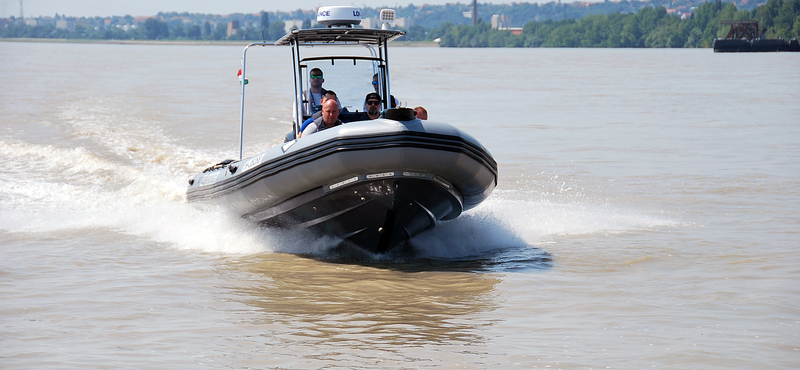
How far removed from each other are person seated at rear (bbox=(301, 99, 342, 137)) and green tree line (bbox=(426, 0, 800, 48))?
322ft

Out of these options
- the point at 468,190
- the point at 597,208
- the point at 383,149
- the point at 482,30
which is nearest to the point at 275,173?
the point at 383,149

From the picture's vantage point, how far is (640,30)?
409 feet

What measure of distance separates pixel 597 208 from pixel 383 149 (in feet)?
12.4

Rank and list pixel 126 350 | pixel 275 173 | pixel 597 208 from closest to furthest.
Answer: pixel 126 350 → pixel 275 173 → pixel 597 208

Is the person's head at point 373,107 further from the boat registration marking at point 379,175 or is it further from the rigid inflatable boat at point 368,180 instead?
the boat registration marking at point 379,175

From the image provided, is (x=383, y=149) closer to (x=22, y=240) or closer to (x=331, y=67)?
(x=331, y=67)

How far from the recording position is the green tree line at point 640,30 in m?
100

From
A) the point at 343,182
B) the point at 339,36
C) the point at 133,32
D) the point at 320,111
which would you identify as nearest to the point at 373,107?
the point at 320,111

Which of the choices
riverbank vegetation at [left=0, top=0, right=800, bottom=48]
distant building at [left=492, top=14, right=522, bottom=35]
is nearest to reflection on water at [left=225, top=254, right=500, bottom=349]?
riverbank vegetation at [left=0, top=0, right=800, bottom=48]

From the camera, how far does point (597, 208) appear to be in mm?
8875

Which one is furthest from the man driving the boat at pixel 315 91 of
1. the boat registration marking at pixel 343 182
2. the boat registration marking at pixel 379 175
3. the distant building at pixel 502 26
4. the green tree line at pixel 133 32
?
the distant building at pixel 502 26

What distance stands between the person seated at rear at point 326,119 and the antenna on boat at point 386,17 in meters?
1.25

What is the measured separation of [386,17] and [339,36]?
1.63 ft

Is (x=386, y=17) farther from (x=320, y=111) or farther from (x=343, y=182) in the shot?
(x=343, y=182)
